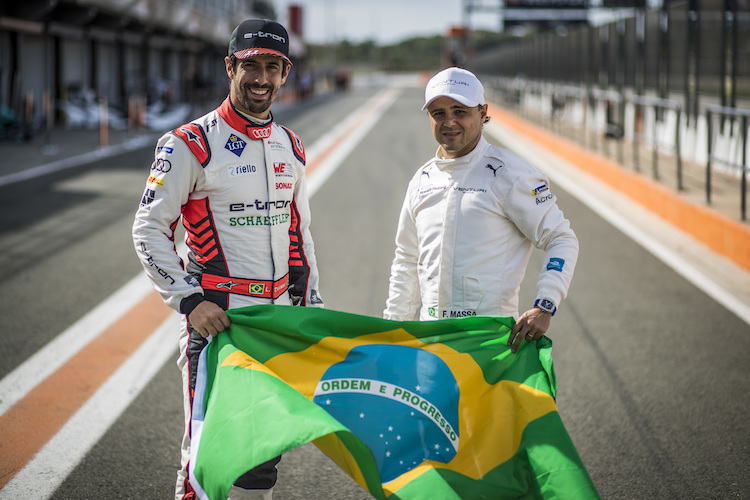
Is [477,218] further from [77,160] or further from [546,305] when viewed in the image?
[77,160]

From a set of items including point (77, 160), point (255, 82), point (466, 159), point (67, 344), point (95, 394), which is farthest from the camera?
point (77, 160)

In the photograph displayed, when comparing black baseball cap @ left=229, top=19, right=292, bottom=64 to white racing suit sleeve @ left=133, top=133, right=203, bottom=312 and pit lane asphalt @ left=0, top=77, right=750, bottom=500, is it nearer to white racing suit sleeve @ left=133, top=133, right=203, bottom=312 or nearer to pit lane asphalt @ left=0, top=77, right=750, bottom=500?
white racing suit sleeve @ left=133, top=133, right=203, bottom=312

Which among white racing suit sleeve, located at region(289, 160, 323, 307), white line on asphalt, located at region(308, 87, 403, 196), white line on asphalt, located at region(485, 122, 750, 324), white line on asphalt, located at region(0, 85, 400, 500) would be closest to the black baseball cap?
white racing suit sleeve, located at region(289, 160, 323, 307)

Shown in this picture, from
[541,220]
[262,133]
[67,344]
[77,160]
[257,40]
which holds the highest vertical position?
[77,160]

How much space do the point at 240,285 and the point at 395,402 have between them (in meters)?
0.79

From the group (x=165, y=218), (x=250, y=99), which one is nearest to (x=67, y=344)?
(x=165, y=218)

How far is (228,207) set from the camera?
3156mm

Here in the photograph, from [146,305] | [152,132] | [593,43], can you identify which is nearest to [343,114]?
[152,132]

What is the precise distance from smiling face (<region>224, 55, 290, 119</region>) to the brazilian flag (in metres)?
0.80

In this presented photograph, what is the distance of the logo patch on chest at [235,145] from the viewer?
313cm

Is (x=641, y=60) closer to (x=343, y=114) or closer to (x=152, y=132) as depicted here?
(x=152, y=132)

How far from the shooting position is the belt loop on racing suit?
3205 millimetres

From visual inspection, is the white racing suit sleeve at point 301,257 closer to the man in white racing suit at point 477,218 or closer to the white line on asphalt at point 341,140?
the man in white racing suit at point 477,218

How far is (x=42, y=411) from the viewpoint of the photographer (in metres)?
4.47
